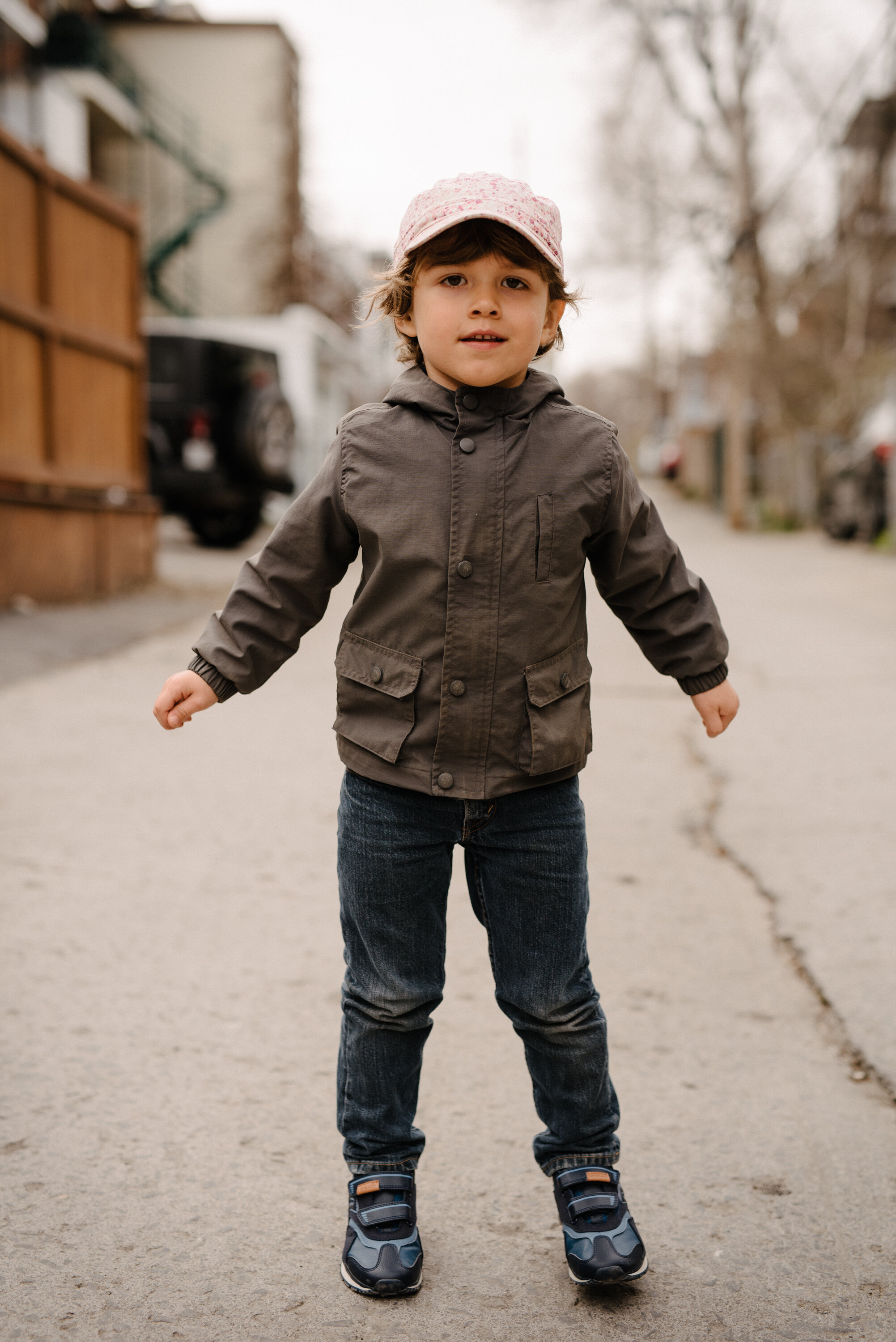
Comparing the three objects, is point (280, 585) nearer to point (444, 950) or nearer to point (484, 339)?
point (484, 339)

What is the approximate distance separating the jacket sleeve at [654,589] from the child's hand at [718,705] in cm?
1

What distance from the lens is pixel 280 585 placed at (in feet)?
6.35

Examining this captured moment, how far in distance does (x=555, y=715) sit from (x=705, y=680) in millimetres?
262

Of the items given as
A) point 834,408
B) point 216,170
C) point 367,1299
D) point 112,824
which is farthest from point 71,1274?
point 216,170

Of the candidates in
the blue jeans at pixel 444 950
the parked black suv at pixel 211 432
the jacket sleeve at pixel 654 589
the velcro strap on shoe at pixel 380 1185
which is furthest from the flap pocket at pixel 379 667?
the parked black suv at pixel 211 432

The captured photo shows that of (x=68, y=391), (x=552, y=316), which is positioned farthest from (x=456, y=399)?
(x=68, y=391)

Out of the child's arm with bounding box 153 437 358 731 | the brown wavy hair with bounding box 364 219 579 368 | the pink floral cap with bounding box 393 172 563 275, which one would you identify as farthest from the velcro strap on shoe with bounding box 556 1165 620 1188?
the pink floral cap with bounding box 393 172 563 275

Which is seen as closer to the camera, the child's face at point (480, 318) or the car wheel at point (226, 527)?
the child's face at point (480, 318)

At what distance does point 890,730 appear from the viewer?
5.28m

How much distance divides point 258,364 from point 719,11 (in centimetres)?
1155

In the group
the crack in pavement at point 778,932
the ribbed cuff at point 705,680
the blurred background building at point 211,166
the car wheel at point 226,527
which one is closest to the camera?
the ribbed cuff at point 705,680

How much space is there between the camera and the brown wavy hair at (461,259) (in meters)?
1.82

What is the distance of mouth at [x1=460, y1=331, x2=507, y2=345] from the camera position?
72.0 inches

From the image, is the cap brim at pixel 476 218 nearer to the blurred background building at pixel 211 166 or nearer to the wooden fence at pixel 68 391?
the wooden fence at pixel 68 391
